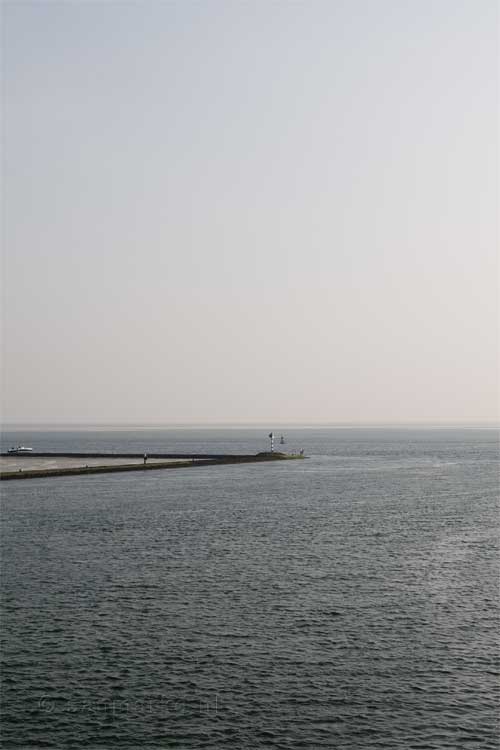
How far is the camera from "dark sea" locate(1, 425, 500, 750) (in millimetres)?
27516

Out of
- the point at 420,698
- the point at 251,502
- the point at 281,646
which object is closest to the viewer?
the point at 420,698

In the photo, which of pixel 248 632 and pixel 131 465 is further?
pixel 131 465

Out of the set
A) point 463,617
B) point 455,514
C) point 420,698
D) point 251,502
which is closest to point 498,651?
point 463,617

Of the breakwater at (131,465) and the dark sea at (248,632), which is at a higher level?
the breakwater at (131,465)

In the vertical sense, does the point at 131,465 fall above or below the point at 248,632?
above

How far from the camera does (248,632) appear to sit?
3747 centimetres

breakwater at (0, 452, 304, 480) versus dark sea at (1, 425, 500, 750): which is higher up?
breakwater at (0, 452, 304, 480)

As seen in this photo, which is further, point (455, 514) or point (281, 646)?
point (455, 514)

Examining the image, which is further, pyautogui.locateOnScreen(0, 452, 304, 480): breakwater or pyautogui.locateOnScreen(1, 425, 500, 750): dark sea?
pyautogui.locateOnScreen(0, 452, 304, 480): breakwater

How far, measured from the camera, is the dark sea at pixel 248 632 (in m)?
27.5

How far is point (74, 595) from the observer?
44375mm

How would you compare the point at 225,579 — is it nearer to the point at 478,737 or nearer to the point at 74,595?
the point at 74,595

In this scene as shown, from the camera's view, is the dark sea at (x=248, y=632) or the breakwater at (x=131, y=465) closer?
the dark sea at (x=248, y=632)

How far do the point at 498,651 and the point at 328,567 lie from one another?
18.5 meters
